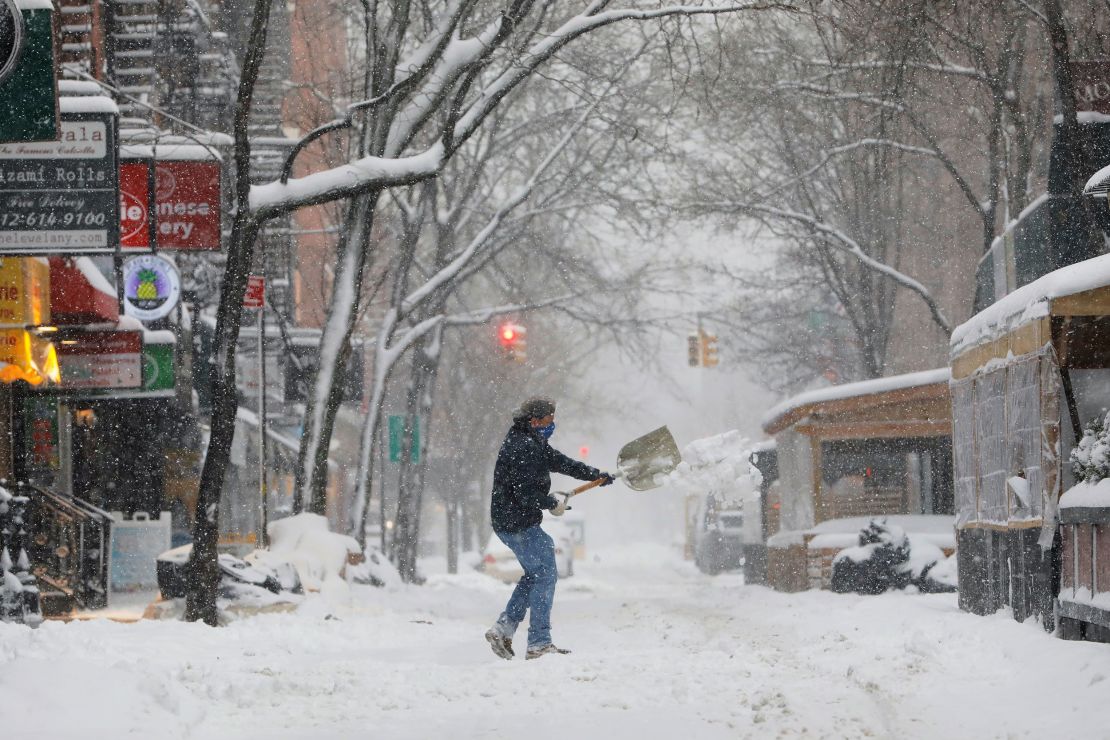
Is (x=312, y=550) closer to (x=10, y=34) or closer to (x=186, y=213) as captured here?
(x=186, y=213)

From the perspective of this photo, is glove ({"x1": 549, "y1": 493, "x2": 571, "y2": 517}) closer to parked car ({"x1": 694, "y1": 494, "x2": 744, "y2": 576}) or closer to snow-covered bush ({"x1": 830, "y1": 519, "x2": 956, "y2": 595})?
snow-covered bush ({"x1": 830, "y1": 519, "x2": 956, "y2": 595})

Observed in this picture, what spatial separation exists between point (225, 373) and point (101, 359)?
6160 mm

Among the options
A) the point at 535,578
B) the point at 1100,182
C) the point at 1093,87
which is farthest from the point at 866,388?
the point at 535,578

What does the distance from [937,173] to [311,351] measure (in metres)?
17.1

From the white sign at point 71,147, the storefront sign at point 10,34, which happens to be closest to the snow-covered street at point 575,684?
the storefront sign at point 10,34

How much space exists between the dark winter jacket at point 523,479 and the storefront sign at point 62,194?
4613mm

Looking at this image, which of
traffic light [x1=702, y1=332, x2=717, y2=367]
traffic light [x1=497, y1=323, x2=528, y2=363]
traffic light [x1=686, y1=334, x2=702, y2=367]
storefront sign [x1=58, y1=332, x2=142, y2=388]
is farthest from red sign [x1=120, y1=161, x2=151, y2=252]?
traffic light [x1=686, y1=334, x2=702, y2=367]

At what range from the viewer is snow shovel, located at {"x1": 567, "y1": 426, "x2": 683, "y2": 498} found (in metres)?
12.1

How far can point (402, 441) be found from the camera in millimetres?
33125

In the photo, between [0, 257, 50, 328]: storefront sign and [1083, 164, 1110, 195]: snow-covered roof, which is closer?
[1083, 164, 1110, 195]: snow-covered roof

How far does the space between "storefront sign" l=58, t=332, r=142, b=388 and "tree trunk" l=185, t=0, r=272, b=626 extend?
5.60 meters

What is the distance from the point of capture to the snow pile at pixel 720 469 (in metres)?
20.1

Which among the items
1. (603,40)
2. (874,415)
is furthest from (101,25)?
(874,415)

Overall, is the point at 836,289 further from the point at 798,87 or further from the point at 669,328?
the point at 798,87
